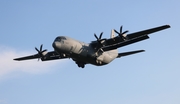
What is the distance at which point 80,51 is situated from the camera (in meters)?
39.0

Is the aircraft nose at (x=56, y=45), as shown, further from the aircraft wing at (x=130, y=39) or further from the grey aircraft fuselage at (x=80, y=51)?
the aircraft wing at (x=130, y=39)

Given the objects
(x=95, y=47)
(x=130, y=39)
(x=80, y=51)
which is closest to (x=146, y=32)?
(x=130, y=39)

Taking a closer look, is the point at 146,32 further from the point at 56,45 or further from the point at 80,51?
the point at 56,45

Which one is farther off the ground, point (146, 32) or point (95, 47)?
point (146, 32)

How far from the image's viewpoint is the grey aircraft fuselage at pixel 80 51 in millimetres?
37791

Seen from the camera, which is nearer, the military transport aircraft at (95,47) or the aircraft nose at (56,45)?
the aircraft nose at (56,45)

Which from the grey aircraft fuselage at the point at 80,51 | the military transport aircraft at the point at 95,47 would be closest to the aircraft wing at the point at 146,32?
the military transport aircraft at the point at 95,47

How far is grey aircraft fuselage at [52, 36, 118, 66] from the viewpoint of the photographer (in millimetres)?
37791

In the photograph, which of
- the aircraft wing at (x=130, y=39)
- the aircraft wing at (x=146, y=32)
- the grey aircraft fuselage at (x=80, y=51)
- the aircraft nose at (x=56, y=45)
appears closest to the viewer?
the aircraft wing at (x=146, y=32)

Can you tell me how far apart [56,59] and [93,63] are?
683cm

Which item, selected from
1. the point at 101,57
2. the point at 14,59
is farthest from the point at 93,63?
the point at 14,59

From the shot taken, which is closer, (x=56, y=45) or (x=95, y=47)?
(x=56, y=45)

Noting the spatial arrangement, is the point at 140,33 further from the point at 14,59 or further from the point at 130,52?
the point at 14,59

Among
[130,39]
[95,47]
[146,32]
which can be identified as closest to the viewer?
[146,32]
